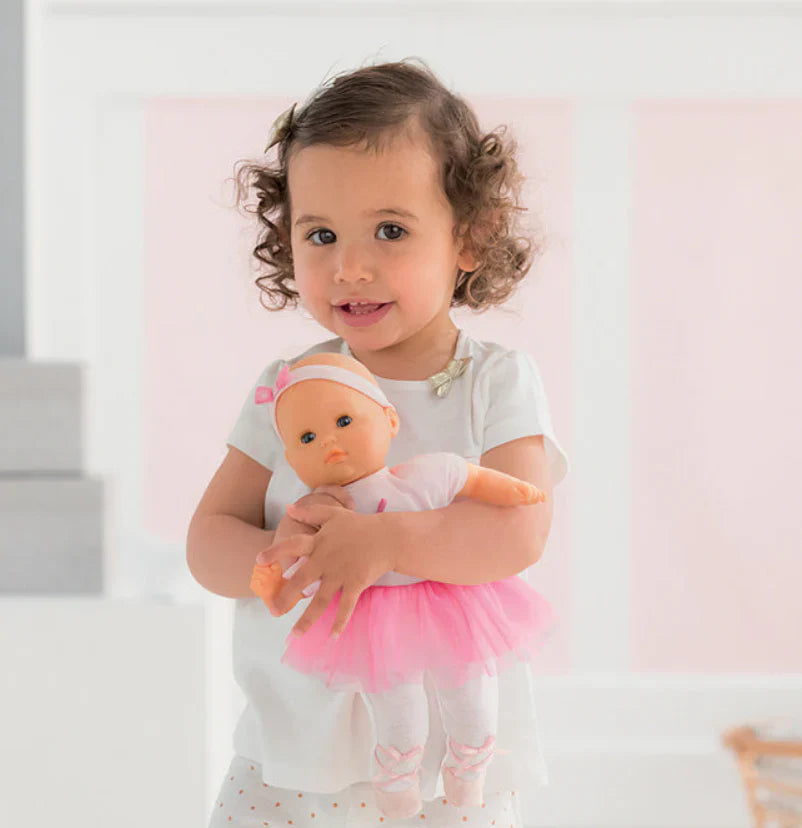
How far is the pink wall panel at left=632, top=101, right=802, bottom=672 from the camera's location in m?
2.85

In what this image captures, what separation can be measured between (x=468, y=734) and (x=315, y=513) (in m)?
0.21

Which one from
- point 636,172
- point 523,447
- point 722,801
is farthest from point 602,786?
point 523,447

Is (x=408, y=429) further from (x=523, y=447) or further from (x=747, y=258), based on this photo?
(x=747, y=258)

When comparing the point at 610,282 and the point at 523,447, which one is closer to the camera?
the point at 523,447

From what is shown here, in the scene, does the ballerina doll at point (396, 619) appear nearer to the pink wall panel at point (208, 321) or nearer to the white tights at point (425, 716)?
the white tights at point (425, 716)

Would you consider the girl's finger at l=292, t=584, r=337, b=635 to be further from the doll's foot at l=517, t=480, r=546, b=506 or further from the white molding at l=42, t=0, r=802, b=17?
the white molding at l=42, t=0, r=802, b=17

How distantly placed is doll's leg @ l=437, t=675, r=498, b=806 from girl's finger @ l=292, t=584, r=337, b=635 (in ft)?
0.40

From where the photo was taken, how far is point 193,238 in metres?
2.89

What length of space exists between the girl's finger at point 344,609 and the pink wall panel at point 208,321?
198 cm

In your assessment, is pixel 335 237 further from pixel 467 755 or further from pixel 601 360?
pixel 601 360

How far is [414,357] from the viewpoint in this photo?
106cm

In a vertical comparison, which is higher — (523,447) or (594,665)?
(523,447)

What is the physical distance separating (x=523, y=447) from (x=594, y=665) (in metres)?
1.95

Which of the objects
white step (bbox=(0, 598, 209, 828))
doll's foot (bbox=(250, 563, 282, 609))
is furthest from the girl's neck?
white step (bbox=(0, 598, 209, 828))
